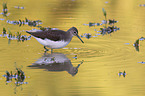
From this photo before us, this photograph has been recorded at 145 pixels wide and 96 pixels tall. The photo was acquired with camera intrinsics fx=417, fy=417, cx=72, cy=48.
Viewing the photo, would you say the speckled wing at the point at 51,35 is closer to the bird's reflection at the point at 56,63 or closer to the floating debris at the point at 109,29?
the bird's reflection at the point at 56,63

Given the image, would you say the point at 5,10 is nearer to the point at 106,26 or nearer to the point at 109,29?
the point at 106,26

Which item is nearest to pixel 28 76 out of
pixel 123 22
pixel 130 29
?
pixel 130 29

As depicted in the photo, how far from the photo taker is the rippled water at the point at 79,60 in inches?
401

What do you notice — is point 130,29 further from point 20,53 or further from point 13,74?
point 13,74

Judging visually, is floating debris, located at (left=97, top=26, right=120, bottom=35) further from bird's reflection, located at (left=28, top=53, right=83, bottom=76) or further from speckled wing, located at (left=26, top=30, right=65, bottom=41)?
bird's reflection, located at (left=28, top=53, right=83, bottom=76)

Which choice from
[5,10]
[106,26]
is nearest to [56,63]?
[106,26]

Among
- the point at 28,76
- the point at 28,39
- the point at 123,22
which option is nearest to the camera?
the point at 28,76

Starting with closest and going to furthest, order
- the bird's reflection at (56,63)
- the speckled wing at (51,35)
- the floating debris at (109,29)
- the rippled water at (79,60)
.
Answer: the rippled water at (79,60), the bird's reflection at (56,63), the speckled wing at (51,35), the floating debris at (109,29)

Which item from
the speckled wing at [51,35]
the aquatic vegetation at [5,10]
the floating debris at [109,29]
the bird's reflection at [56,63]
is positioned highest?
the aquatic vegetation at [5,10]

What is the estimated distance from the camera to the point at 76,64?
12.6 meters

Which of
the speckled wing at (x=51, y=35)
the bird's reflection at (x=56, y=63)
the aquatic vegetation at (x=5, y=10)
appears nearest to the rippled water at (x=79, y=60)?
the bird's reflection at (x=56, y=63)

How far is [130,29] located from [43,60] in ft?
20.6

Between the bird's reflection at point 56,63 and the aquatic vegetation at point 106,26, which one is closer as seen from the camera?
the bird's reflection at point 56,63

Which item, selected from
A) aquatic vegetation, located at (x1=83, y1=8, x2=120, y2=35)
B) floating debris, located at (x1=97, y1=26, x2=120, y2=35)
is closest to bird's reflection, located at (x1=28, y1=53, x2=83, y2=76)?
aquatic vegetation, located at (x1=83, y1=8, x2=120, y2=35)
